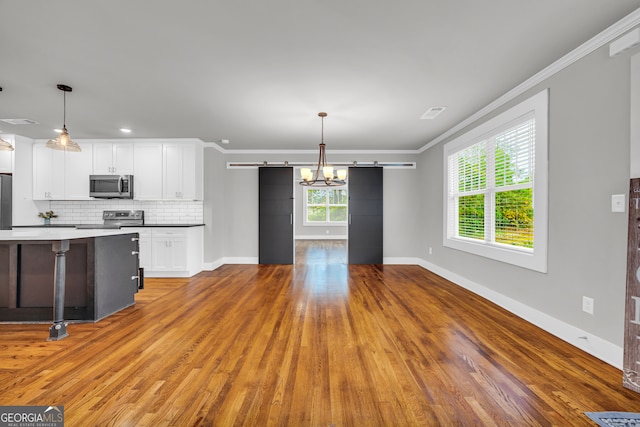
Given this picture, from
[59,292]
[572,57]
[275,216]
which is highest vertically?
[572,57]

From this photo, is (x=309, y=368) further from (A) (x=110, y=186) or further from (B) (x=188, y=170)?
(A) (x=110, y=186)

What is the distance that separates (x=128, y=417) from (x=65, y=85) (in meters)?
3.40

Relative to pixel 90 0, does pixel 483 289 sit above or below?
below

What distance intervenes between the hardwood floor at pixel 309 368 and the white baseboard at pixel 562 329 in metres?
0.09

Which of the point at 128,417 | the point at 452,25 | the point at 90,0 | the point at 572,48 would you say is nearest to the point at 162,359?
the point at 128,417

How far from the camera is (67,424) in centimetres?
148

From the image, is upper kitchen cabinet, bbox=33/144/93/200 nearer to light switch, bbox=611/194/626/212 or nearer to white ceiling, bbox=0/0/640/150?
white ceiling, bbox=0/0/640/150

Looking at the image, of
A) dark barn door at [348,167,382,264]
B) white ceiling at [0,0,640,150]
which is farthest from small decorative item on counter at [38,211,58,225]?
dark barn door at [348,167,382,264]

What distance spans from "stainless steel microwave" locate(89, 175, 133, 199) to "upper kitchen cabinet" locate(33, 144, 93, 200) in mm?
271

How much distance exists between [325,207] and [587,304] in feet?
30.2

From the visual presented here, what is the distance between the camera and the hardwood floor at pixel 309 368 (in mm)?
1582

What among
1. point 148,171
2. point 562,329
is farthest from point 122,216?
point 562,329

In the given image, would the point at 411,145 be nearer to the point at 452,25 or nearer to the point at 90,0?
the point at 452,25

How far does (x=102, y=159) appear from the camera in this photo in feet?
17.4
